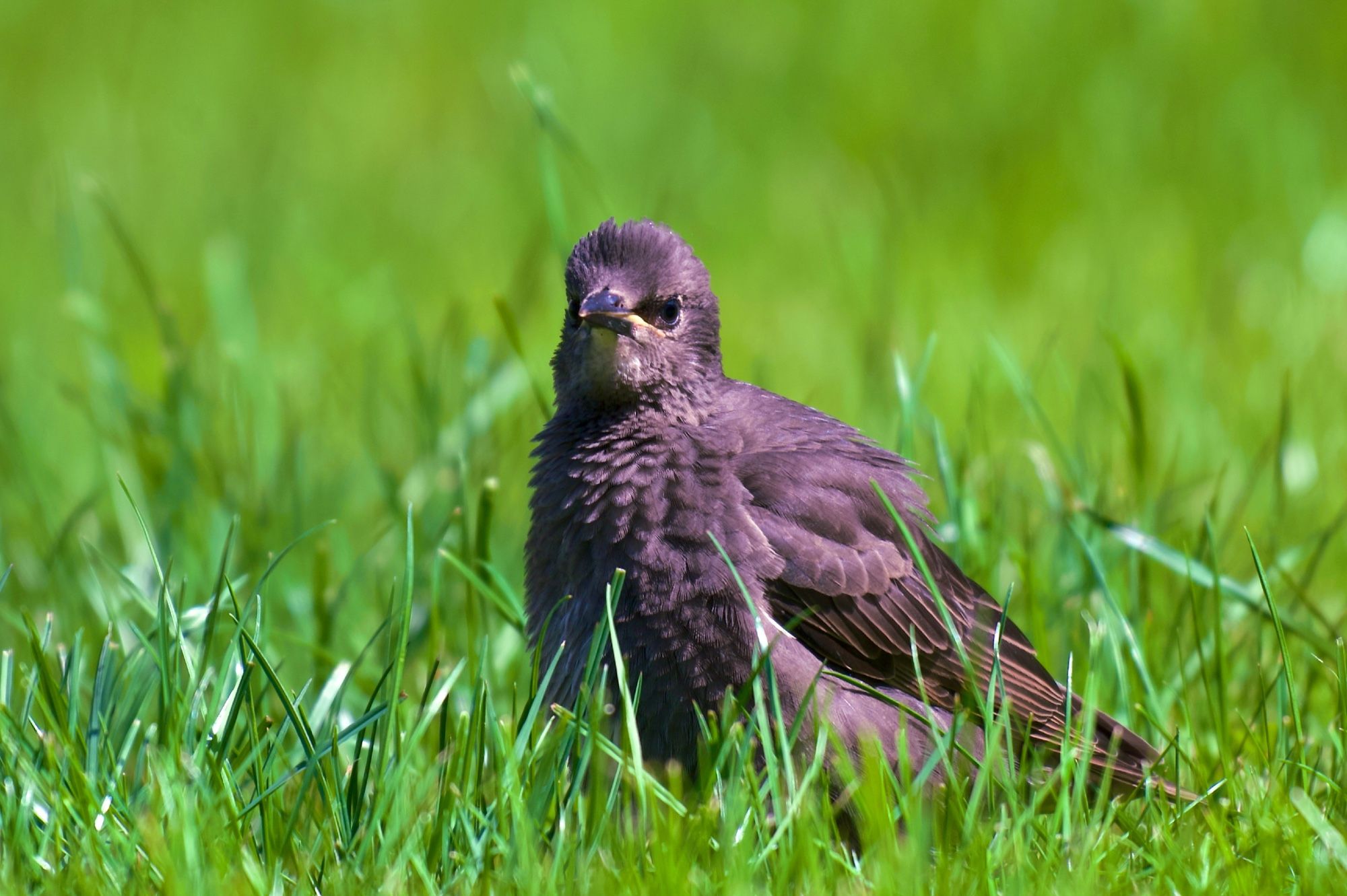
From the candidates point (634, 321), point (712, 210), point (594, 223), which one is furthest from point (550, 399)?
point (712, 210)

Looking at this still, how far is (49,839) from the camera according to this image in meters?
2.75

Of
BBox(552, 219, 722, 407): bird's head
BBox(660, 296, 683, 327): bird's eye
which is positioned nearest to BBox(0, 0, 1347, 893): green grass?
BBox(552, 219, 722, 407): bird's head

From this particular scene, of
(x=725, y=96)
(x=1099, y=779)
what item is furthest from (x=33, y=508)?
(x=725, y=96)

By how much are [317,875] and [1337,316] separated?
5.40 metres

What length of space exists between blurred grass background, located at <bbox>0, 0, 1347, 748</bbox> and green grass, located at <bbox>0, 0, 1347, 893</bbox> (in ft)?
0.09

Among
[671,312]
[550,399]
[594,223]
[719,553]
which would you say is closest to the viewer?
[719,553]

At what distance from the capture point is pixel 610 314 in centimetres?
358

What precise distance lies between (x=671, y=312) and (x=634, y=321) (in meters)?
0.16

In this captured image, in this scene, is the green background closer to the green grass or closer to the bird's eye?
the green grass

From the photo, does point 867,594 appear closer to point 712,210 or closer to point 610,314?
point 610,314

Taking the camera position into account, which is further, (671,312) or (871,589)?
(671,312)

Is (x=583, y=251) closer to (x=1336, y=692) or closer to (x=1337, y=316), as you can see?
(x=1336, y=692)

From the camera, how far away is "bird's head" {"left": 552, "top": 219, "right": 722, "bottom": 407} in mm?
3594

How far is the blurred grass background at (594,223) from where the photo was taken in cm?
482
